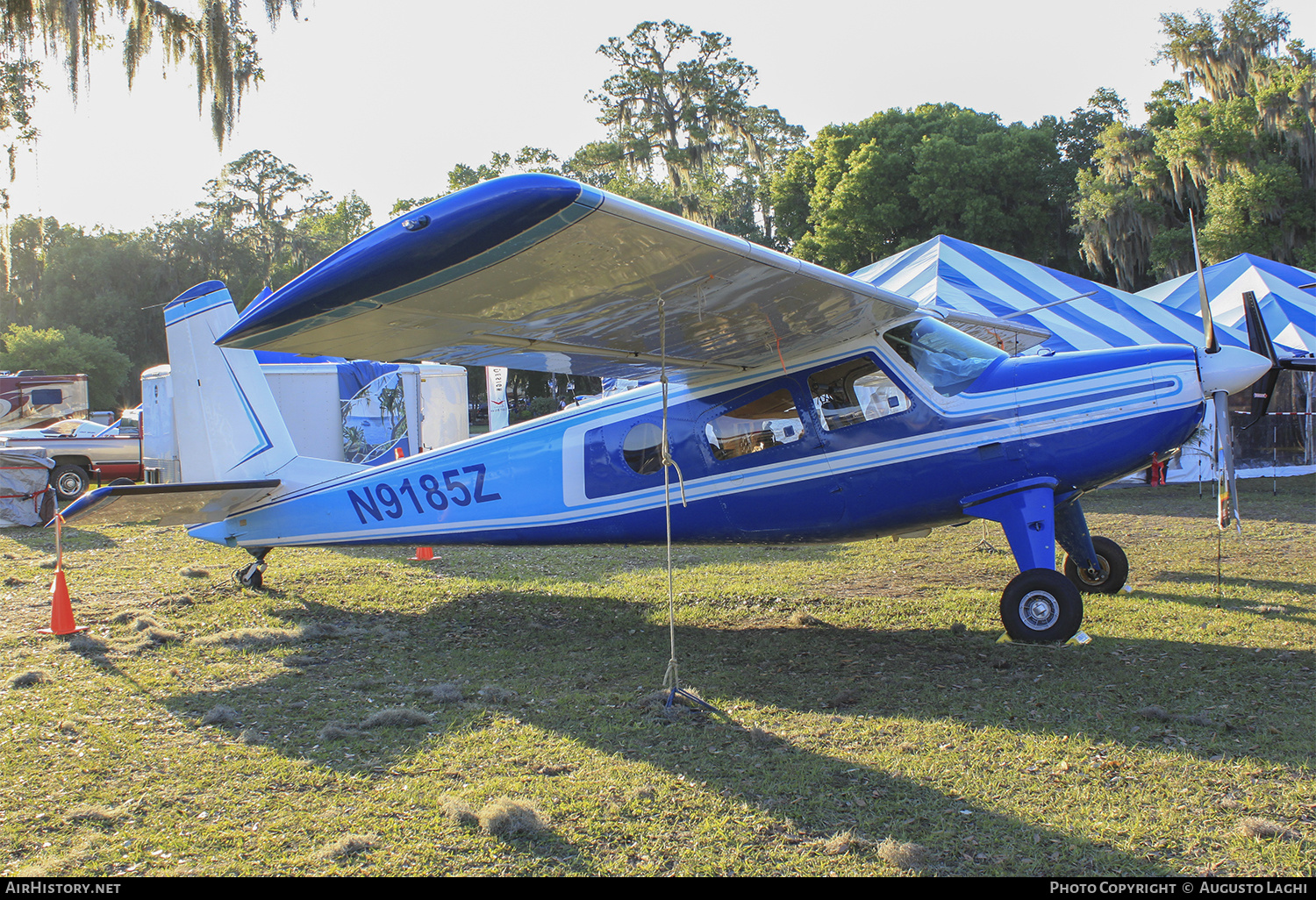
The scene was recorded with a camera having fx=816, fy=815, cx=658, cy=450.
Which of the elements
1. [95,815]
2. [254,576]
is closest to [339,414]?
[254,576]

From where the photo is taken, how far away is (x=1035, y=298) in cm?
1434

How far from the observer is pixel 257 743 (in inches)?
176

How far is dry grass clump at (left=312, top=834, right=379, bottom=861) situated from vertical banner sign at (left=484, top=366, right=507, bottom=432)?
20.6 meters

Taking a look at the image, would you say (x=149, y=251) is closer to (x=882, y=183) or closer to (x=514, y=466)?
(x=882, y=183)

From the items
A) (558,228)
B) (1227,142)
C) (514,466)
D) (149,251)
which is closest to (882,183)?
(1227,142)

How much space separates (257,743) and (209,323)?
4705 mm

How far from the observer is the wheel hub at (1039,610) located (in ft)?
18.4

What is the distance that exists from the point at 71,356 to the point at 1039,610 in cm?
5018

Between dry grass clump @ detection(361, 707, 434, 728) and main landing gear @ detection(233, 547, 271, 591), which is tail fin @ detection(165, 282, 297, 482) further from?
dry grass clump @ detection(361, 707, 434, 728)

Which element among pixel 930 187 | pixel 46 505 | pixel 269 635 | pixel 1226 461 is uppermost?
pixel 930 187

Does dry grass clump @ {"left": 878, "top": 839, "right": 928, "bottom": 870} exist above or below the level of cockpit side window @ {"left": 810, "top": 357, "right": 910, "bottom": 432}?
below

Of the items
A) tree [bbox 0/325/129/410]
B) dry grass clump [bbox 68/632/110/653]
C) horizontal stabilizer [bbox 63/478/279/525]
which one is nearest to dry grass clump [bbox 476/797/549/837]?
horizontal stabilizer [bbox 63/478/279/525]

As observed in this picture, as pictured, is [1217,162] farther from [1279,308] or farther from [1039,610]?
[1039,610]

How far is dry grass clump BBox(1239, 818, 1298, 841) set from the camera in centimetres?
315
